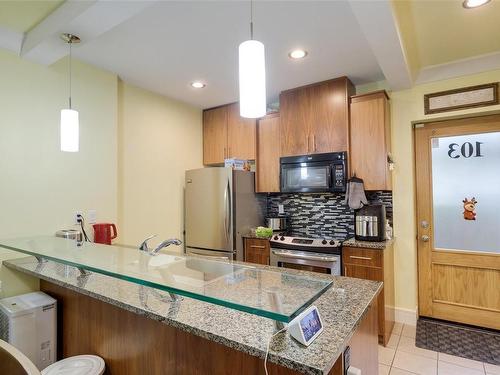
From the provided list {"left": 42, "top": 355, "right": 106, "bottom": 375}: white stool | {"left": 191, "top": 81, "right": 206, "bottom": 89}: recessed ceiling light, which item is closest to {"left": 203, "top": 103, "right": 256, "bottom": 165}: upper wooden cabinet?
{"left": 191, "top": 81, "right": 206, "bottom": 89}: recessed ceiling light

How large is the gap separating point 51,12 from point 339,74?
2.41m

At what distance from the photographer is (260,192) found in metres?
3.63

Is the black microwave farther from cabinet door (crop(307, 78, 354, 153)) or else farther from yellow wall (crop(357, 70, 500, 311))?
yellow wall (crop(357, 70, 500, 311))

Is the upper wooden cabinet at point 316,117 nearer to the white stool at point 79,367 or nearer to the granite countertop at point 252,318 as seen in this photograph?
the granite countertop at point 252,318

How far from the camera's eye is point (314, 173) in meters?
3.12

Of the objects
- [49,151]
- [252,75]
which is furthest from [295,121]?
[49,151]

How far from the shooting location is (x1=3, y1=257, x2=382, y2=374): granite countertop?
0.87 m

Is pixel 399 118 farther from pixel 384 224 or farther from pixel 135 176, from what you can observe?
pixel 135 176

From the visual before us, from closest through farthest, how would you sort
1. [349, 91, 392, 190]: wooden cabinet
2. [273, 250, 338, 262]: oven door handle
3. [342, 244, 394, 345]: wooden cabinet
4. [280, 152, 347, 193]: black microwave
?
[342, 244, 394, 345]: wooden cabinet → [273, 250, 338, 262]: oven door handle → [349, 91, 392, 190]: wooden cabinet → [280, 152, 347, 193]: black microwave

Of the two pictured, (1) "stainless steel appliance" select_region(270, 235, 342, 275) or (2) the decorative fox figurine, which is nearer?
(1) "stainless steel appliance" select_region(270, 235, 342, 275)

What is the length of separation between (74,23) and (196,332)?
1.96 m

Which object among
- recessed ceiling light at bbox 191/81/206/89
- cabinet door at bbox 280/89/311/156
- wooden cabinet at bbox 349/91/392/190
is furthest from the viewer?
cabinet door at bbox 280/89/311/156

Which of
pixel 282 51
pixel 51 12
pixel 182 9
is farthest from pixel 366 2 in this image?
pixel 51 12

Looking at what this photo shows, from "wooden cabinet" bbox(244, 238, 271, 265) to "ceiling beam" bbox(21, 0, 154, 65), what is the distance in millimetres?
2364
